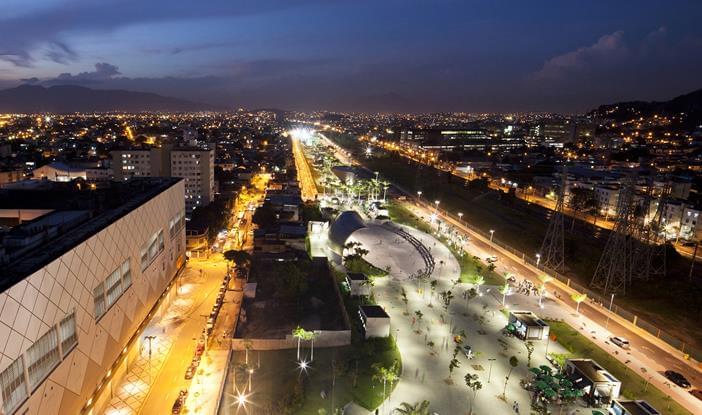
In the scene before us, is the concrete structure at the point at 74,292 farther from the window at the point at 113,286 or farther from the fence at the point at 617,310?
the fence at the point at 617,310

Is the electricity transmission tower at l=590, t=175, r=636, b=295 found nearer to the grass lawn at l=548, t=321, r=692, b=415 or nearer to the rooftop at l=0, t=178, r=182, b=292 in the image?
the grass lawn at l=548, t=321, r=692, b=415

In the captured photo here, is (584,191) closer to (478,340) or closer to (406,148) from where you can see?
(478,340)

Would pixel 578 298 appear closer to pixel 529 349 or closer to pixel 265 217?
pixel 529 349

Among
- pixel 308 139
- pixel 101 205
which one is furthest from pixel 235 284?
pixel 308 139

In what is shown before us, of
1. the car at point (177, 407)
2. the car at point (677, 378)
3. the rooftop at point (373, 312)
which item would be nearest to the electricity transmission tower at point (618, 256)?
the car at point (677, 378)

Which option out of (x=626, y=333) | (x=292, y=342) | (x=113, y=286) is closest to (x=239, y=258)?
(x=292, y=342)

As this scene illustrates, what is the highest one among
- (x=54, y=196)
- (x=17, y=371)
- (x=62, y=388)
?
(x=54, y=196)
